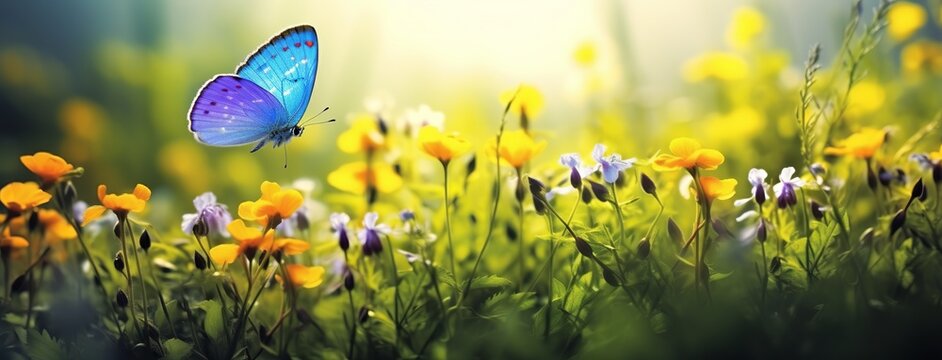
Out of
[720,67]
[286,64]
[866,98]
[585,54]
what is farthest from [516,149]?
[720,67]

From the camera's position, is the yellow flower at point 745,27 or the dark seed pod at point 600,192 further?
the yellow flower at point 745,27

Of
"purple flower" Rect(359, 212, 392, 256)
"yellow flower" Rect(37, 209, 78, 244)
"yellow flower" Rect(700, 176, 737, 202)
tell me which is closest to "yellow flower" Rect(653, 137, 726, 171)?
"yellow flower" Rect(700, 176, 737, 202)

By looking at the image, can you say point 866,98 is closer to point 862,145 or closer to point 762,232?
point 862,145

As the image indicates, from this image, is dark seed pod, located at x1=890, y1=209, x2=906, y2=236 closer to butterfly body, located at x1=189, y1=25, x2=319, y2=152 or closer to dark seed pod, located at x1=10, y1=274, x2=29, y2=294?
butterfly body, located at x1=189, y1=25, x2=319, y2=152

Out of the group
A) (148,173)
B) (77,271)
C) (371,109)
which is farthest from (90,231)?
(148,173)

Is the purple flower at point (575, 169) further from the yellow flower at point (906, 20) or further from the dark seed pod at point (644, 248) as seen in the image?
the yellow flower at point (906, 20)

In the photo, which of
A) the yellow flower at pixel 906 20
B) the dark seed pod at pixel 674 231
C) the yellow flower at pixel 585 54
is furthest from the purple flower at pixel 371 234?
the yellow flower at pixel 906 20
